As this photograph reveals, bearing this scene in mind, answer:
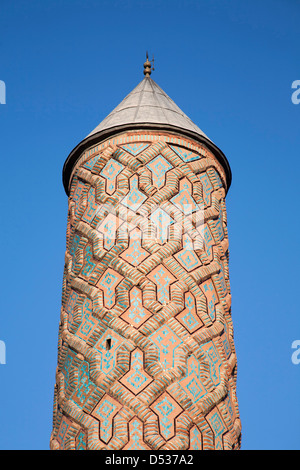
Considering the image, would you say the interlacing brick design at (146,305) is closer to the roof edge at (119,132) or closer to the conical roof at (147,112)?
the roof edge at (119,132)

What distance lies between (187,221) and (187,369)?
5.66 ft

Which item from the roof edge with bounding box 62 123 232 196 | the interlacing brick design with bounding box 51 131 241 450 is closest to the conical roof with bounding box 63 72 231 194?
the roof edge with bounding box 62 123 232 196

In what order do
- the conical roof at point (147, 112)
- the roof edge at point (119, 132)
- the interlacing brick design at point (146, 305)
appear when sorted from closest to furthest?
the interlacing brick design at point (146, 305), the roof edge at point (119, 132), the conical roof at point (147, 112)

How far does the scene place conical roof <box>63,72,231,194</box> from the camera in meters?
8.60

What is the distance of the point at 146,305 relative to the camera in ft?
24.4

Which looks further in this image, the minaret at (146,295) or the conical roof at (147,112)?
the conical roof at (147,112)

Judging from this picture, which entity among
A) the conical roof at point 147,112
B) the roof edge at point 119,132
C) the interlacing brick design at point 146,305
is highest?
the conical roof at point 147,112

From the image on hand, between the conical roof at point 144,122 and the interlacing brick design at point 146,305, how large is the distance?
109mm

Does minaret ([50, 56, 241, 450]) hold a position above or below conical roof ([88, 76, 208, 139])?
below

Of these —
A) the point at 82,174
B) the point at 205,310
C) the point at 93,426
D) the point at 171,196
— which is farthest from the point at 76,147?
the point at 93,426

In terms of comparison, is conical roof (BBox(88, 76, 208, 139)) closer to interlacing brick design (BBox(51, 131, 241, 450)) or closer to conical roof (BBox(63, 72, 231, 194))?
conical roof (BBox(63, 72, 231, 194))

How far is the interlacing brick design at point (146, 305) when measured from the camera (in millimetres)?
7000

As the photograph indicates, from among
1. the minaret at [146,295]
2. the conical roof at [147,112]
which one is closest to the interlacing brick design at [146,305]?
the minaret at [146,295]

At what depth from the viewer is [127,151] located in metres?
8.45
